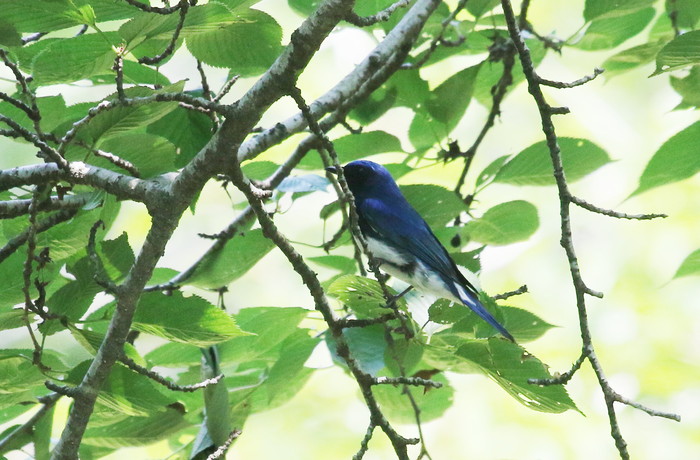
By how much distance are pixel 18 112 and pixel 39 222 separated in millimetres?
436

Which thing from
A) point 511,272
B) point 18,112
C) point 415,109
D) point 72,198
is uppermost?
point 511,272

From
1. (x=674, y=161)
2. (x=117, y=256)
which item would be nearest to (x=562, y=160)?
(x=674, y=161)

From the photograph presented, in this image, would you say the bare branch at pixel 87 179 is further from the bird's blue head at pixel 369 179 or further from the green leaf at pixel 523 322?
the bird's blue head at pixel 369 179

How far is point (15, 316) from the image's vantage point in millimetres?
2424

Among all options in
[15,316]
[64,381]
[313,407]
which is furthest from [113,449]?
[313,407]

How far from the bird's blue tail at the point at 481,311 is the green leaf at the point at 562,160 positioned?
21.3 inches

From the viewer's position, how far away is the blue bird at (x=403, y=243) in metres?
3.84

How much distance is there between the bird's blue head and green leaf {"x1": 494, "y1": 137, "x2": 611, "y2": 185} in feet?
3.52

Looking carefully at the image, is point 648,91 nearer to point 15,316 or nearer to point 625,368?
point 625,368

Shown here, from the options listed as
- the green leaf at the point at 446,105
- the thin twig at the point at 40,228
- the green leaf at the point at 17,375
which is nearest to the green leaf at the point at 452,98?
the green leaf at the point at 446,105

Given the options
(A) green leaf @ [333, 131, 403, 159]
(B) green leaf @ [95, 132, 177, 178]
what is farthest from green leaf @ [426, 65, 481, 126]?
(B) green leaf @ [95, 132, 177, 178]

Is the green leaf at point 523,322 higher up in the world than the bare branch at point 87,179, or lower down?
higher up

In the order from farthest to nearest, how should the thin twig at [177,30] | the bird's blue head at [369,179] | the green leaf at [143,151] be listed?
the bird's blue head at [369,179] < the green leaf at [143,151] < the thin twig at [177,30]

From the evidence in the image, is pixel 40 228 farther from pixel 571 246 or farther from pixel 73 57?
pixel 571 246
